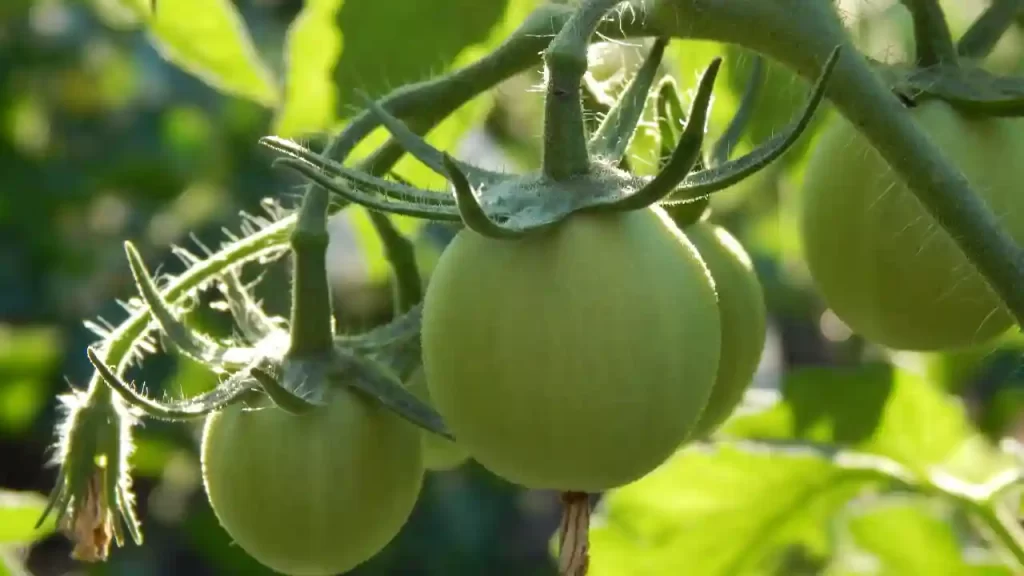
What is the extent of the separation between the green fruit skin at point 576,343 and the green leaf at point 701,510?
A: 45 cm

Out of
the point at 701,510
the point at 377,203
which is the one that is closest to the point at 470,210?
the point at 377,203

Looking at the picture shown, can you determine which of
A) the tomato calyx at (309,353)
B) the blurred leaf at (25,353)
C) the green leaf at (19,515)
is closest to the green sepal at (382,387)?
the tomato calyx at (309,353)

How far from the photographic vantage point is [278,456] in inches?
27.1

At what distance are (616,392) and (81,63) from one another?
197cm

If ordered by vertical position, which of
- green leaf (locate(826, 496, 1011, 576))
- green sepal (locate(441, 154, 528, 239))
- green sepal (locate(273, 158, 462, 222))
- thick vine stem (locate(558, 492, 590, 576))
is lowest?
green leaf (locate(826, 496, 1011, 576))

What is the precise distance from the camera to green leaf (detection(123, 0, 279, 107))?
0.90 metres

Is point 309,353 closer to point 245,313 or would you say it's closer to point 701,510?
point 245,313

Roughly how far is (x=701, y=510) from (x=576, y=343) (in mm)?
517

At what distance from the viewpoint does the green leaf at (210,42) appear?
0.90 metres

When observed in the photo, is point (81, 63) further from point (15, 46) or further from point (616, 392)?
point (616, 392)

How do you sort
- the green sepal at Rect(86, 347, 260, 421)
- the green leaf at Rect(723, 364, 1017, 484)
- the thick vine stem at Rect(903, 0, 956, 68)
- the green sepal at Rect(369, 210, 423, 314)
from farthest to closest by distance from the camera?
1. the green leaf at Rect(723, 364, 1017, 484)
2. the green sepal at Rect(369, 210, 423, 314)
3. the thick vine stem at Rect(903, 0, 956, 68)
4. the green sepal at Rect(86, 347, 260, 421)

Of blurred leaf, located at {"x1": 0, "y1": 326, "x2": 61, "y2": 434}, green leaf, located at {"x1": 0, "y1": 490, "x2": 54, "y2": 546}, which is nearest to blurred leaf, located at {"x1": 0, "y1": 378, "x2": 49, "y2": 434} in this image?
blurred leaf, located at {"x1": 0, "y1": 326, "x2": 61, "y2": 434}

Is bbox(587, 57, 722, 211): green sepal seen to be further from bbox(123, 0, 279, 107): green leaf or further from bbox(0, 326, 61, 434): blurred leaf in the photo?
bbox(0, 326, 61, 434): blurred leaf

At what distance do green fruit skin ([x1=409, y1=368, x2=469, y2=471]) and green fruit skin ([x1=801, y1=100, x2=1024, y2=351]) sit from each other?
0.24 meters
